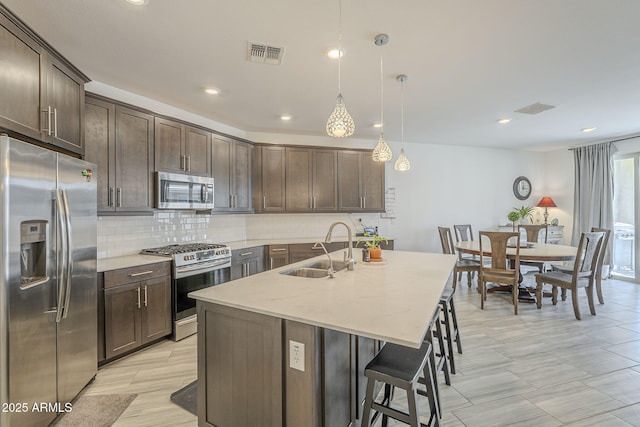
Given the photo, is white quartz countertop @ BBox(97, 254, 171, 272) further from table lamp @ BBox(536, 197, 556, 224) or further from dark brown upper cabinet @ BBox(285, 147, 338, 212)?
table lamp @ BBox(536, 197, 556, 224)

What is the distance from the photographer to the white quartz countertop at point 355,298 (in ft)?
4.11

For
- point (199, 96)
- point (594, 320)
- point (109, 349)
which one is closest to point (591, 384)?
point (594, 320)

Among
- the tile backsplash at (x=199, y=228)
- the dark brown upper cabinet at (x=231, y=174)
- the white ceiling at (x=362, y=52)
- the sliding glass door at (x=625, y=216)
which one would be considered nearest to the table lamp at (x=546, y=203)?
the sliding glass door at (x=625, y=216)

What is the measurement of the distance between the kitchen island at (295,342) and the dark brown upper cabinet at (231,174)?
95.7 inches

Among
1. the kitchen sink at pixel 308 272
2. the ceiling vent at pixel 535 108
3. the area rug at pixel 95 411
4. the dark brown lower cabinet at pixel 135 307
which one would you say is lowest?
the area rug at pixel 95 411

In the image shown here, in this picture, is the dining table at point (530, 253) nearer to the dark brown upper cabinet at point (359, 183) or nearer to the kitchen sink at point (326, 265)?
the dark brown upper cabinet at point (359, 183)

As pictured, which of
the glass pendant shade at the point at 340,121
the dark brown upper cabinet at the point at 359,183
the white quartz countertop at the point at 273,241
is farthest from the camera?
the dark brown upper cabinet at the point at 359,183

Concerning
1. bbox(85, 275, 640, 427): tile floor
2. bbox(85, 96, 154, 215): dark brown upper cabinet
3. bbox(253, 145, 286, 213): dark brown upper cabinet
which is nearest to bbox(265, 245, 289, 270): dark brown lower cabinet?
bbox(253, 145, 286, 213): dark brown upper cabinet

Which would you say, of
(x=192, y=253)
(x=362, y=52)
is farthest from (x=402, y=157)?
Answer: (x=192, y=253)

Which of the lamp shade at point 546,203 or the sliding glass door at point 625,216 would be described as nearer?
the sliding glass door at point 625,216

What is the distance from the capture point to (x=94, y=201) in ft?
7.62

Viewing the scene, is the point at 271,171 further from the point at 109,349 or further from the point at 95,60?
the point at 109,349

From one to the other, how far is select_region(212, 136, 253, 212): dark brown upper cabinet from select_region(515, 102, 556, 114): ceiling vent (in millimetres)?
3897

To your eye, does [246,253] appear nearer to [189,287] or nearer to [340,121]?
[189,287]
